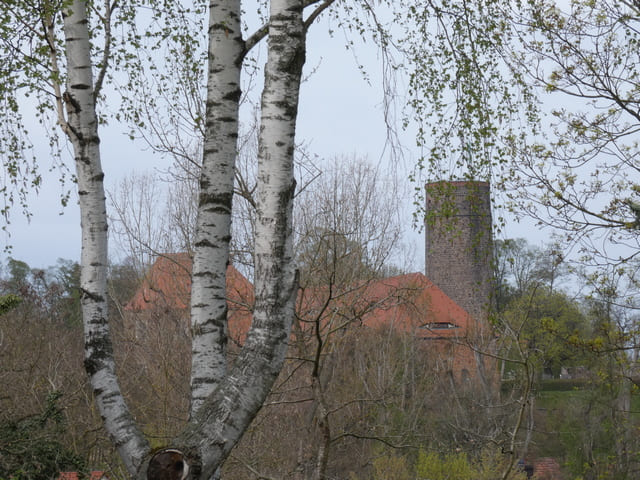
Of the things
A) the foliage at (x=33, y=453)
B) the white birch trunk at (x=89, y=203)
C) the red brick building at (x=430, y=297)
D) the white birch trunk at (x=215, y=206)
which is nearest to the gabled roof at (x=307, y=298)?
the red brick building at (x=430, y=297)

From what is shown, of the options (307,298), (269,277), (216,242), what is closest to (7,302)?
(216,242)

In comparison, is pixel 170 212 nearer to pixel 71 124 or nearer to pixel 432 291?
pixel 71 124

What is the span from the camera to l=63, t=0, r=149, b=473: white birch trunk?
151 inches

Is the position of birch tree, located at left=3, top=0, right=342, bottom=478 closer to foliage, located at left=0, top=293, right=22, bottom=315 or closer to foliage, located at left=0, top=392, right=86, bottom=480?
foliage, located at left=0, top=293, right=22, bottom=315

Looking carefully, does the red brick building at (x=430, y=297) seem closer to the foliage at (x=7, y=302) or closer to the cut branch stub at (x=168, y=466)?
the cut branch stub at (x=168, y=466)

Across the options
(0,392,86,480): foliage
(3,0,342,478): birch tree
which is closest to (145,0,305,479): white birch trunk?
(3,0,342,478): birch tree

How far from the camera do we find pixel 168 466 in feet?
8.46

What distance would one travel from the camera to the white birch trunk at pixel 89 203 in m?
3.84

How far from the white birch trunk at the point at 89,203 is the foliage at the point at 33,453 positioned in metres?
2.84

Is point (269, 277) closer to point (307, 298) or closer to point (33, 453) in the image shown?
point (33, 453)

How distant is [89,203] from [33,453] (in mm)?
3296

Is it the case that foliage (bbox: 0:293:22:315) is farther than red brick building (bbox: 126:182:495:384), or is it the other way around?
red brick building (bbox: 126:182:495:384)

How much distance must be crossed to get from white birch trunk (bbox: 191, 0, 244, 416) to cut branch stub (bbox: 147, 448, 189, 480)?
3.03 feet

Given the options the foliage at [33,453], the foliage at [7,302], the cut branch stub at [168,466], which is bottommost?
the foliage at [33,453]
